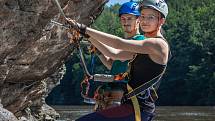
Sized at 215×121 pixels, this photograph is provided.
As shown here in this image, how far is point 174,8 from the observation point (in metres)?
124

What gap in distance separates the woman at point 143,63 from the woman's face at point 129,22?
1201mm

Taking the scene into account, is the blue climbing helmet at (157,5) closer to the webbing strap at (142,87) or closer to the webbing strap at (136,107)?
the webbing strap at (142,87)

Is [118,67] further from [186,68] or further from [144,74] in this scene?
[186,68]

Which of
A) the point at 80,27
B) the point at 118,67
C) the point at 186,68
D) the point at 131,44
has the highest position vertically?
the point at 80,27

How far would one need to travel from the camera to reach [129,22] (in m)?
6.42

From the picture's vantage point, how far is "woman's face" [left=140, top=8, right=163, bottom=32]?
16.4 feet

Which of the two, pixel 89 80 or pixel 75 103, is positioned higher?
pixel 89 80

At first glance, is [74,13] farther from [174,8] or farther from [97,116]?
[174,8]

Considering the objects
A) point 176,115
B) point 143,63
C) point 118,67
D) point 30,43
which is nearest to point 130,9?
point 118,67

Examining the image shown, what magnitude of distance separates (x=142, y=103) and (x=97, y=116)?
1.44 ft

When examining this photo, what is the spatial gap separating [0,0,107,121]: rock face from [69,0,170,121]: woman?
6.61 m

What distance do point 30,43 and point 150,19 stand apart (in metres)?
9.82

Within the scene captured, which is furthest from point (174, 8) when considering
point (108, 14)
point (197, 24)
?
point (197, 24)

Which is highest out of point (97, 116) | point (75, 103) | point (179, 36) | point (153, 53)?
point (153, 53)
